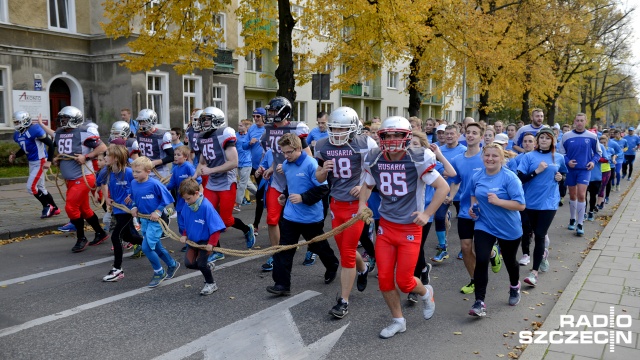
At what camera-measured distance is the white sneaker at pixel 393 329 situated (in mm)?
4785

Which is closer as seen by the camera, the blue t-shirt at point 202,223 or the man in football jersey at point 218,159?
the blue t-shirt at point 202,223

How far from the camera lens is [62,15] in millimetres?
20641

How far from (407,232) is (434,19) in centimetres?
1612

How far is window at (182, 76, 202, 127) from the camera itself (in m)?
25.3

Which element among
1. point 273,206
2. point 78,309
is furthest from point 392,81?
point 78,309

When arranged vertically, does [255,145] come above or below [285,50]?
below

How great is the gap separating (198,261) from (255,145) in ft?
18.1

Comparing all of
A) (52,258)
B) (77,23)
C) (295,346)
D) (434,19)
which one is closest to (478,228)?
(295,346)

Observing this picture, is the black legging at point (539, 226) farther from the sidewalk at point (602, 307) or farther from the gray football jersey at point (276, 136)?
the gray football jersey at point (276, 136)

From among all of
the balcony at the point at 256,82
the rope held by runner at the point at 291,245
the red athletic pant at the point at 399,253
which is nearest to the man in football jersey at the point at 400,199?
the red athletic pant at the point at 399,253

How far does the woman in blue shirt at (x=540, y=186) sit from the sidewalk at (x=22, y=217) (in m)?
7.74

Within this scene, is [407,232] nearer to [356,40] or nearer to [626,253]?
[626,253]

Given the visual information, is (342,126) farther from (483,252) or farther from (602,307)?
(602,307)

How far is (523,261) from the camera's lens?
7.38 meters
